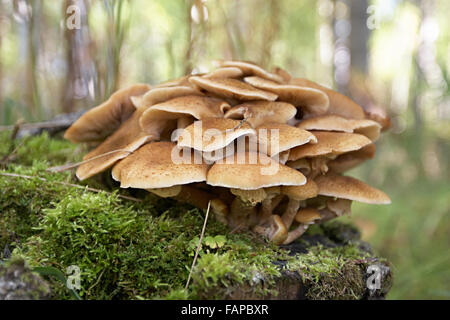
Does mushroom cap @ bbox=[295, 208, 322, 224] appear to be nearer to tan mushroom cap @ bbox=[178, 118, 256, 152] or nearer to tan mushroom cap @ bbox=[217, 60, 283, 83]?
tan mushroom cap @ bbox=[178, 118, 256, 152]

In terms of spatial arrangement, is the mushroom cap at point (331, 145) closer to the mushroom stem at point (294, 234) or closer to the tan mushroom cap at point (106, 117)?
the mushroom stem at point (294, 234)

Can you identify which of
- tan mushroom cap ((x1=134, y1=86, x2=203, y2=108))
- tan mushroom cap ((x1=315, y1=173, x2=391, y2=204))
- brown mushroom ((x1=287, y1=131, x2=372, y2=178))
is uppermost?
tan mushroom cap ((x1=134, y1=86, x2=203, y2=108))

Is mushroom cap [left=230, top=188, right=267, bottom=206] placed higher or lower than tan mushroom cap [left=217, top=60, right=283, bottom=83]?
lower

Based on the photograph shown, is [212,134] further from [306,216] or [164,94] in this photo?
[306,216]

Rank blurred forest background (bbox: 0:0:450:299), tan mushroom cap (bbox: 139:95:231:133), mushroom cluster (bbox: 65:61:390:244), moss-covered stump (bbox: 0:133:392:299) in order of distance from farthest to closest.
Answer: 1. blurred forest background (bbox: 0:0:450:299)
2. tan mushroom cap (bbox: 139:95:231:133)
3. mushroom cluster (bbox: 65:61:390:244)
4. moss-covered stump (bbox: 0:133:392:299)

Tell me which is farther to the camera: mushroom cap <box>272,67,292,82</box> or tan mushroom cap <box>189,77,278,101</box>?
mushroom cap <box>272,67,292,82</box>

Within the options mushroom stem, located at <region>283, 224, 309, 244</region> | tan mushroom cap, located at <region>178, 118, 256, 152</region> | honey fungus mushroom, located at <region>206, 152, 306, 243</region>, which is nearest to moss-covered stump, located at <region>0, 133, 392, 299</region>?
mushroom stem, located at <region>283, 224, 309, 244</region>
